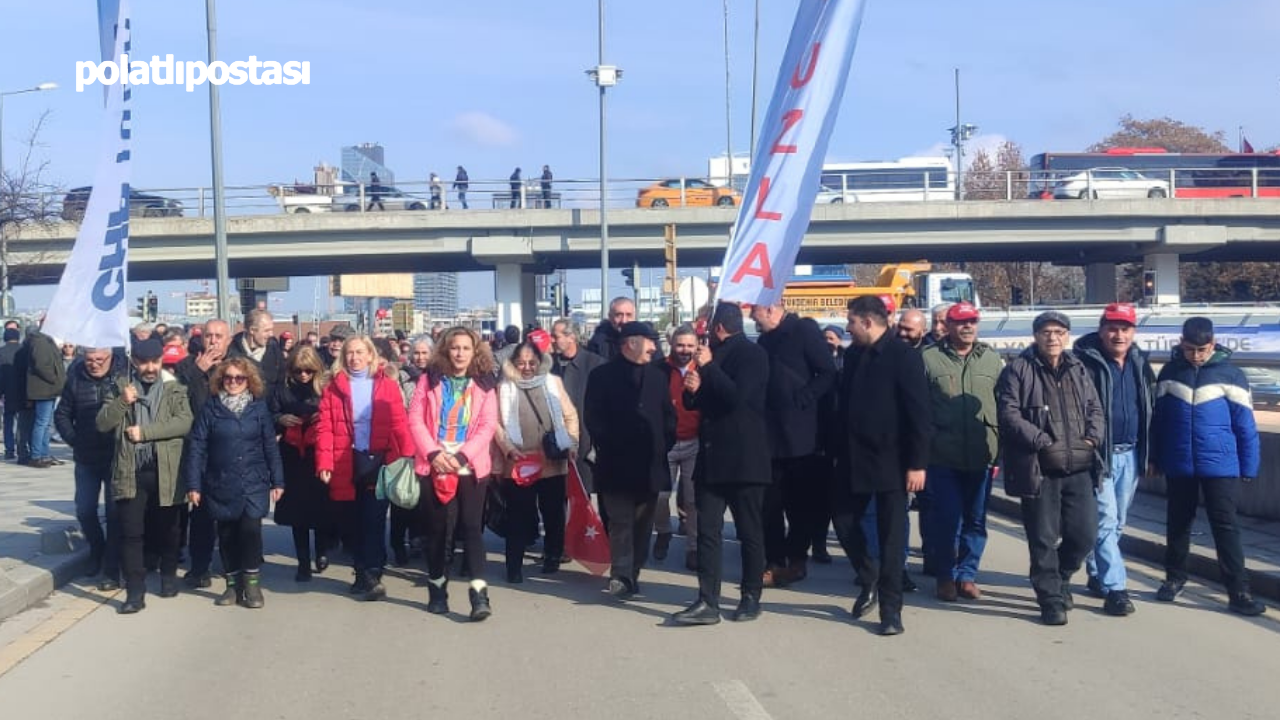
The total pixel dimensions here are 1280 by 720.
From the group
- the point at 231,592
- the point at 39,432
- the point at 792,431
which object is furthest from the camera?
the point at 39,432

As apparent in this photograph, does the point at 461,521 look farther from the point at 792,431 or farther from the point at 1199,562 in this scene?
the point at 1199,562

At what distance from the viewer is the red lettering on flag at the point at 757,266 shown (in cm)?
983

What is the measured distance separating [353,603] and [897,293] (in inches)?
1344

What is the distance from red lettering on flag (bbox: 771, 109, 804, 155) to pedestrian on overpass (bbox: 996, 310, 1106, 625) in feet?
9.16

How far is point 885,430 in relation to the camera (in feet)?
26.7

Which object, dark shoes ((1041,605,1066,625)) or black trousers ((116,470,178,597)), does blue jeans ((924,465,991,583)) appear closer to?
dark shoes ((1041,605,1066,625))

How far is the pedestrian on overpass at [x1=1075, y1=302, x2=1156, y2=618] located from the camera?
27.7ft

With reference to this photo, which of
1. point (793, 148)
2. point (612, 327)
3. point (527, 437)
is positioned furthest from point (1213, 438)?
point (612, 327)

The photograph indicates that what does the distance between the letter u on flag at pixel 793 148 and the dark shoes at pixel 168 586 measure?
438 cm

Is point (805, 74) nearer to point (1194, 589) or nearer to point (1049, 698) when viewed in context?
point (1194, 589)

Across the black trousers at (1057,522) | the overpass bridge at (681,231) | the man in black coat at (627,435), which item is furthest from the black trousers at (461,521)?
the overpass bridge at (681,231)

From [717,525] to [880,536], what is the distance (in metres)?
0.98

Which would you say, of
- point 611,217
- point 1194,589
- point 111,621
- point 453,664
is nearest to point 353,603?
point 111,621

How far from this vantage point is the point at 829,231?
3781 centimetres
